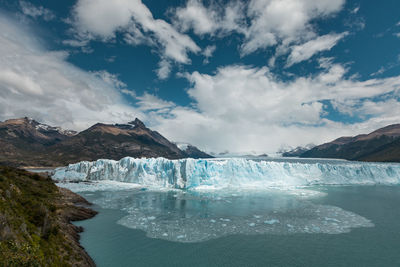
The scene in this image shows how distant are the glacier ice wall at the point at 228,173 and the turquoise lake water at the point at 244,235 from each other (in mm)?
16016

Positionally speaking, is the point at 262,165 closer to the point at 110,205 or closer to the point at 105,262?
the point at 110,205

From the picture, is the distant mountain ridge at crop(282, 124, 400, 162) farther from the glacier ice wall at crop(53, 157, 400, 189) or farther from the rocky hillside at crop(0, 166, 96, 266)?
the rocky hillside at crop(0, 166, 96, 266)

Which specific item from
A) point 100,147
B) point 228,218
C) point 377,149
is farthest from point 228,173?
point 377,149

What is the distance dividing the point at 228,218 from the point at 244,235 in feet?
14.4

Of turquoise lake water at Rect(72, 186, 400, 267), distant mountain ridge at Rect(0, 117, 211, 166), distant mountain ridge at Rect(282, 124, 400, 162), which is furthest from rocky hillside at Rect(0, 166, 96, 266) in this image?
distant mountain ridge at Rect(282, 124, 400, 162)

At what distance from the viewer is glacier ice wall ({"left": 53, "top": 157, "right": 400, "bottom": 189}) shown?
41.3m

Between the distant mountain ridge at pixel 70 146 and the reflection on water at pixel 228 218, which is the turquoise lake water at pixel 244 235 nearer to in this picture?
the reflection on water at pixel 228 218

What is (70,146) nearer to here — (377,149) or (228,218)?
(228,218)

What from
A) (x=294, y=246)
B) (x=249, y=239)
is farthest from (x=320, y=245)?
(x=249, y=239)

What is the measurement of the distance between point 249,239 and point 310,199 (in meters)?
18.0

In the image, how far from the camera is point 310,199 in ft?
92.8

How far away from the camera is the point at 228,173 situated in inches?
1670

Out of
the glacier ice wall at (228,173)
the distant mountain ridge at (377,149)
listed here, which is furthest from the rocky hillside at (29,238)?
the distant mountain ridge at (377,149)

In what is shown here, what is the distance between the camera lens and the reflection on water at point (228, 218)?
16.3 m
